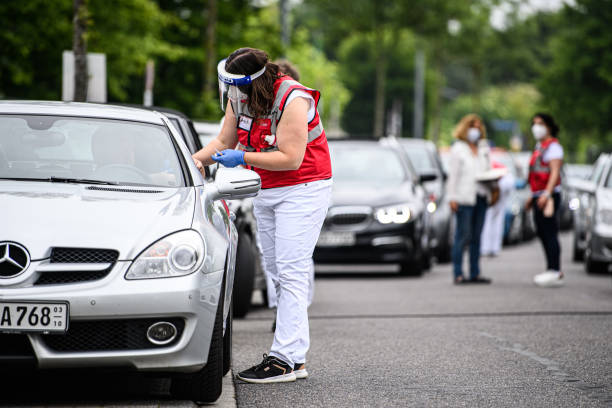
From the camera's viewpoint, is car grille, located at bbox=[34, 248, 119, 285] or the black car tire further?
the black car tire

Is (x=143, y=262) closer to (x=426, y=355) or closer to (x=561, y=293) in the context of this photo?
(x=426, y=355)

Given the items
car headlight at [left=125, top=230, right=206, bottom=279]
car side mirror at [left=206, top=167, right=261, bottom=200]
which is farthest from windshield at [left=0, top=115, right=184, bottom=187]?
car headlight at [left=125, top=230, right=206, bottom=279]

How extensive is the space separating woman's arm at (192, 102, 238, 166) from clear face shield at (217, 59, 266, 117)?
0.20 m

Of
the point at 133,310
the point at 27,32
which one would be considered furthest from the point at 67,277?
the point at 27,32

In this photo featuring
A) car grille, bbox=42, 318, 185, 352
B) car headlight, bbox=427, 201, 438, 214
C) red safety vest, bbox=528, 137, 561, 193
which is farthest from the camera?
car headlight, bbox=427, 201, 438, 214

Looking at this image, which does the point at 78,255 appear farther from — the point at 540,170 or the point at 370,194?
the point at 370,194

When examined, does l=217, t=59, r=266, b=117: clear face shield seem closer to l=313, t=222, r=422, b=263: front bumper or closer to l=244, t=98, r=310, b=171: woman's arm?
l=244, t=98, r=310, b=171: woman's arm

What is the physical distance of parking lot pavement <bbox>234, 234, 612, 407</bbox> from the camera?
6254 mm

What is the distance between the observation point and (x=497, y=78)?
108 metres

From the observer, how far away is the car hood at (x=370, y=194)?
14.9m

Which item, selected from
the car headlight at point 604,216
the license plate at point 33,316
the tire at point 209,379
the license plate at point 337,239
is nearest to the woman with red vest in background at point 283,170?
the tire at point 209,379

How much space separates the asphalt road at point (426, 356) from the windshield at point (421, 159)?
598 cm

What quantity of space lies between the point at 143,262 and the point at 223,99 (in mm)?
1573

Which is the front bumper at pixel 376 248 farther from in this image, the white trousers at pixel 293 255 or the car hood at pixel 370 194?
the white trousers at pixel 293 255
